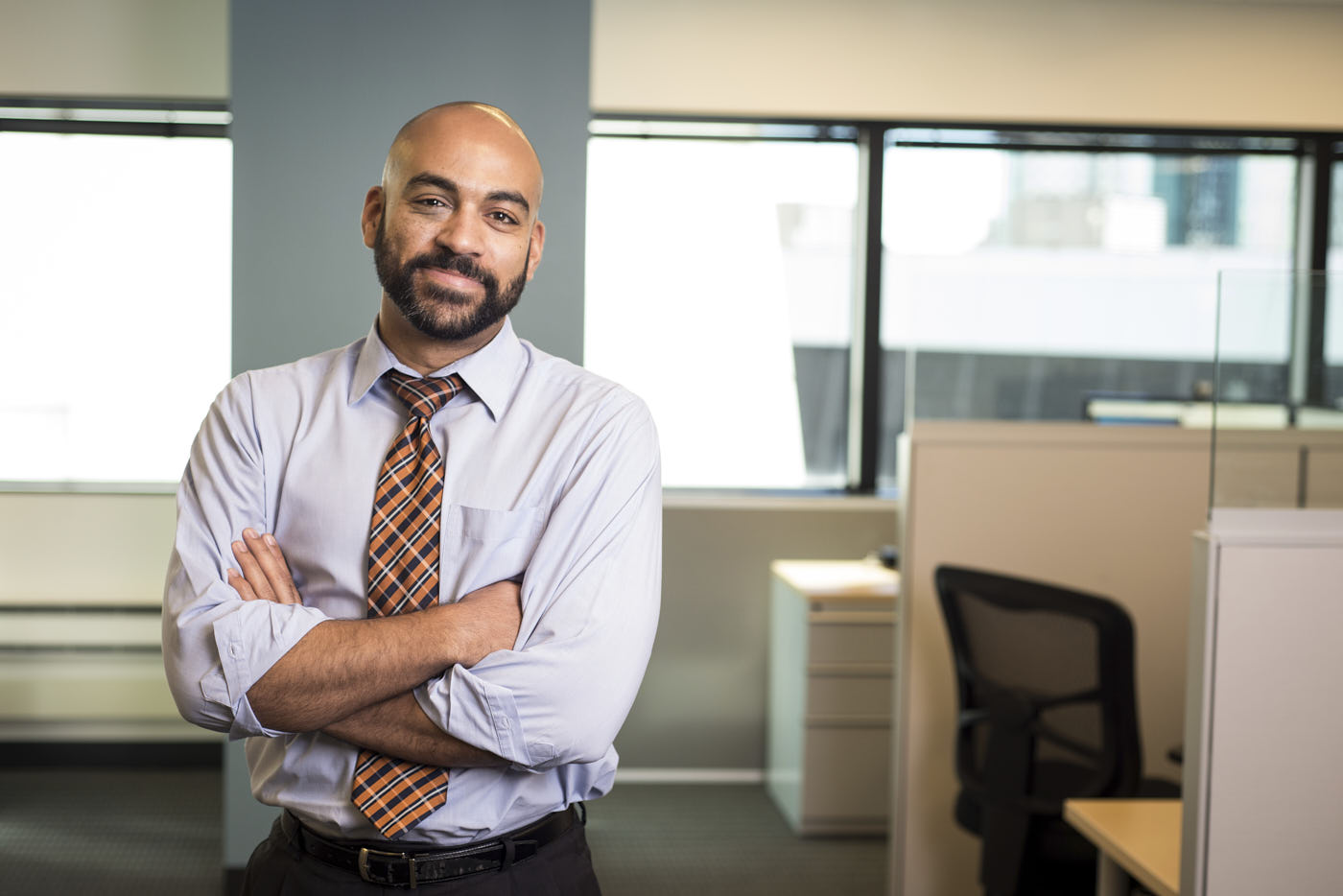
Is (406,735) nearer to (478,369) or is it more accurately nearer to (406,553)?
(406,553)

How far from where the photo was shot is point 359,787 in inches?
48.3

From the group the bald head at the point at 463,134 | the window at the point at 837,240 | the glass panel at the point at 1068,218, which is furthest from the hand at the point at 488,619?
the glass panel at the point at 1068,218

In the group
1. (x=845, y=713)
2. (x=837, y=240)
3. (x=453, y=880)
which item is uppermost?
(x=837, y=240)

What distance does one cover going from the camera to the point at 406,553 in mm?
1284

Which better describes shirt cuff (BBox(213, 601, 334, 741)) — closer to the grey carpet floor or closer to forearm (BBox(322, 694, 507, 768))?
forearm (BBox(322, 694, 507, 768))

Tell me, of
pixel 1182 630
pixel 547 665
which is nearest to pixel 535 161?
pixel 547 665

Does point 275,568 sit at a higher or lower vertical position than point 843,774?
higher

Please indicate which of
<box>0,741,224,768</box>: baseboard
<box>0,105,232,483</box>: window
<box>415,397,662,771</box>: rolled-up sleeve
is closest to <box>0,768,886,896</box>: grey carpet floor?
<box>0,741,224,768</box>: baseboard

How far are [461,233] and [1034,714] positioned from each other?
164 centimetres

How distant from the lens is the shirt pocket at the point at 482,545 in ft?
4.26

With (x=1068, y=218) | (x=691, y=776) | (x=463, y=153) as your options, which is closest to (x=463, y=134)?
(x=463, y=153)

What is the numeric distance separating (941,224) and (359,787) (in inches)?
140

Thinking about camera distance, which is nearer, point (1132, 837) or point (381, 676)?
point (381, 676)

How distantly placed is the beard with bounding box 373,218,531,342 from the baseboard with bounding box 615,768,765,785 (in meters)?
3.05
